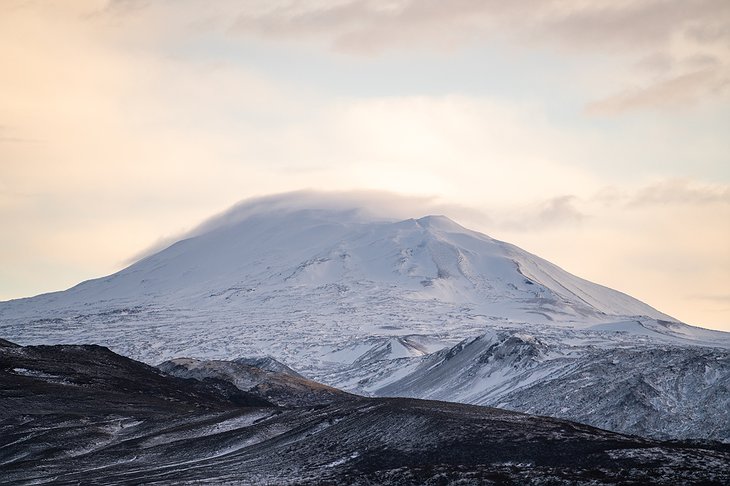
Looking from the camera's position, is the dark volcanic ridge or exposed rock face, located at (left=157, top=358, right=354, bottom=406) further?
exposed rock face, located at (left=157, top=358, right=354, bottom=406)

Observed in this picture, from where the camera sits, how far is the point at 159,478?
6244cm

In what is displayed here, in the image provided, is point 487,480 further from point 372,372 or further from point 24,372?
point 372,372

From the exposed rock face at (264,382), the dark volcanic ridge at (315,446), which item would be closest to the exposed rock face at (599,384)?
the exposed rock face at (264,382)

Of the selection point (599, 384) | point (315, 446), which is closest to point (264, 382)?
point (599, 384)

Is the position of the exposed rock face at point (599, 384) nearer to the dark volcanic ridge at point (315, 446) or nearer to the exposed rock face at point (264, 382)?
the exposed rock face at point (264, 382)

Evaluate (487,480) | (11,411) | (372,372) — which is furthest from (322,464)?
(372,372)

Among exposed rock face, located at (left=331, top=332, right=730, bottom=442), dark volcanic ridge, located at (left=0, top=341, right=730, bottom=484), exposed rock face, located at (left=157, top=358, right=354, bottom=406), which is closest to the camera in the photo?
dark volcanic ridge, located at (left=0, top=341, right=730, bottom=484)

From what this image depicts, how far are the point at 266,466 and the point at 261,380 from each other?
240ft

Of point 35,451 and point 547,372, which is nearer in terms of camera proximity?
point 35,451

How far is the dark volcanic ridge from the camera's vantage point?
169ft

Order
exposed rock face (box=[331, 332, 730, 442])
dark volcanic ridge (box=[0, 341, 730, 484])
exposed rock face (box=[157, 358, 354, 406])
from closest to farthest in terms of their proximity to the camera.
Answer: dark volcanic ridge (box=[0, 341, 730, 484]) < exposed rock face (box=[331, 332, 730, 442]) < exposed rock face (box=[157, 358, 354, 406])

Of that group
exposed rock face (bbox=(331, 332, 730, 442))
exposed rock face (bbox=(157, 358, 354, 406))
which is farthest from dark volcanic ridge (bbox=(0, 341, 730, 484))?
exposed rock face (bbox=(331, 332, 730, 442))

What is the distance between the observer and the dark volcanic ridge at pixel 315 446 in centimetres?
5150

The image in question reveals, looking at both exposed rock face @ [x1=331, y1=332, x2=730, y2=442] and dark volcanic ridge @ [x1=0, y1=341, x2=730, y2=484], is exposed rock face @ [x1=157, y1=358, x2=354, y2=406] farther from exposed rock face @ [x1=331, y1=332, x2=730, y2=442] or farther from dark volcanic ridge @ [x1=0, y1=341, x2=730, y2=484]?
dark volcanic ridge @ [x1=0, y1=341, x2=730, y2=484]
